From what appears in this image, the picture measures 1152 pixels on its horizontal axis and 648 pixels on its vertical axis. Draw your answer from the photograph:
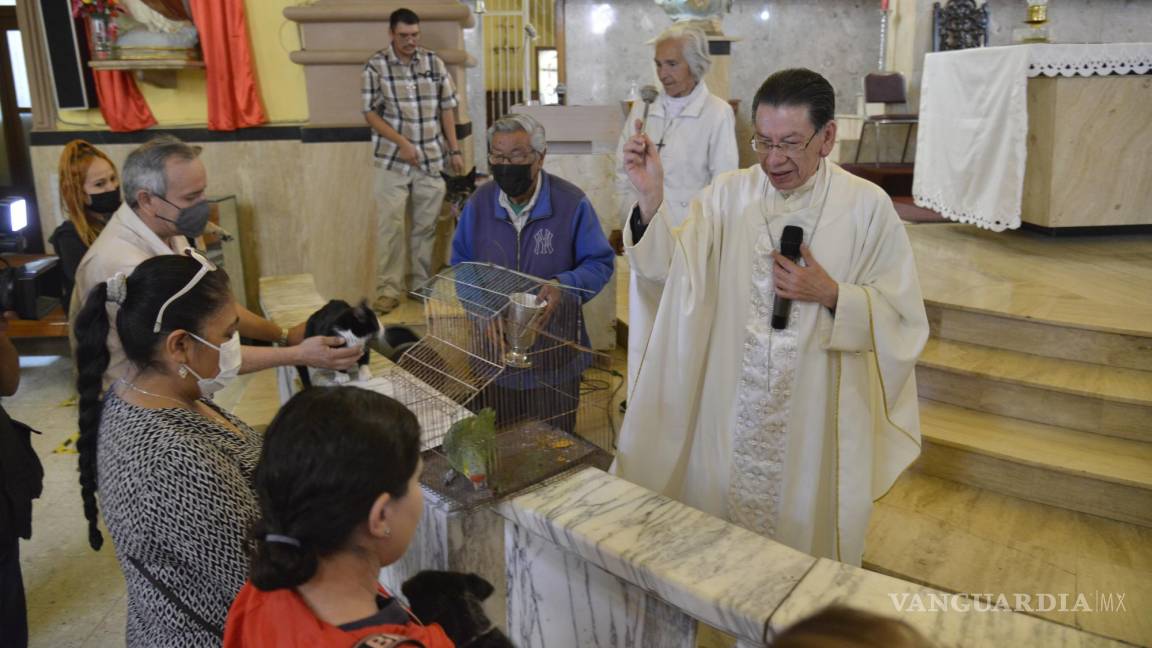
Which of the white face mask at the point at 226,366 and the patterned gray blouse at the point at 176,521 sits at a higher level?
the white face mask at the point at 226,366

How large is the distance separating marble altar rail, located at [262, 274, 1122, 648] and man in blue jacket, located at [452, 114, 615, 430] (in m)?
1.39

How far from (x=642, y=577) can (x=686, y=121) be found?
3.42 m

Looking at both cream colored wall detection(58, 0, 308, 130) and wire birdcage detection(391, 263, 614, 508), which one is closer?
wire birdcage detection(391, 263, 614, 508)

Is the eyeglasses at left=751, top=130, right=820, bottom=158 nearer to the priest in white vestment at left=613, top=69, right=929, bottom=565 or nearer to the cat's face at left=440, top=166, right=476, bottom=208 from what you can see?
the priest in white vestment at left=613, top=69, right=929, bottom=565

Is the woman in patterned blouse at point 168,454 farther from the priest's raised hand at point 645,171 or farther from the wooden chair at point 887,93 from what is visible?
the wooden chair at point 887,93

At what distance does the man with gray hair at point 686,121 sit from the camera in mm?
4559

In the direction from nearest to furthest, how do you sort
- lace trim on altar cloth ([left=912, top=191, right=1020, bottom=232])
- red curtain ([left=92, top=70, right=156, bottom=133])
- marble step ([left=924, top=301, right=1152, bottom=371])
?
1. marble step ([left=924, top=301, right=1152, bottom=371])
2. lace trim on altar cloth ([left=912, top=191, right=1020, bottom=232])
3. red curtain ([left=92, top=70, right=156, bottom=133])

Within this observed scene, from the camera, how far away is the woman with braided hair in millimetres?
3645

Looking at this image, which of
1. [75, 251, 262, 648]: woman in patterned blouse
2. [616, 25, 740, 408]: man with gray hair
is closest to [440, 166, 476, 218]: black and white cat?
[616, 25, 740, 408]: man with gray hair

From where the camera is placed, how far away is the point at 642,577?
1.68 m

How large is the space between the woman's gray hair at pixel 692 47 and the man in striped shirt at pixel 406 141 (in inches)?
83.9

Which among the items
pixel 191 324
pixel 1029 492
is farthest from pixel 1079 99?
pixel 191 324

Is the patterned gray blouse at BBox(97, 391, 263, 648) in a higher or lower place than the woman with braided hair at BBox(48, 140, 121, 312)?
lower

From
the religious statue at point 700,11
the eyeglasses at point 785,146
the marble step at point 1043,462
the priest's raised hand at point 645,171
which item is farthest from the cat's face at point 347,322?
the religious statue at point 700,11
